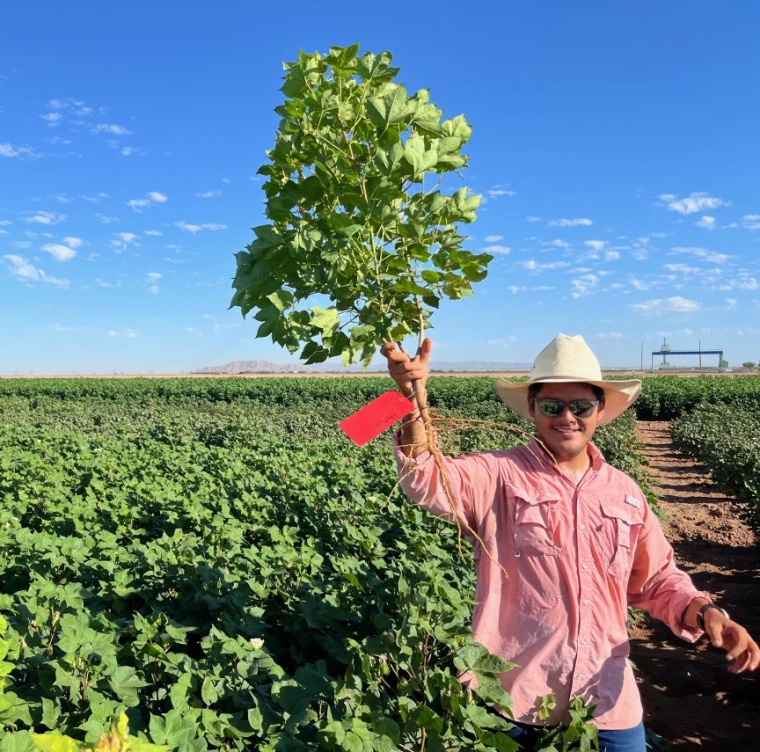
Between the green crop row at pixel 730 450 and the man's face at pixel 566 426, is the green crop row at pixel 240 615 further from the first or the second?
the green crop row at pixel 730 450

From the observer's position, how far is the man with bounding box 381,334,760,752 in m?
2.08

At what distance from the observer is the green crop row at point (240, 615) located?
1853mm

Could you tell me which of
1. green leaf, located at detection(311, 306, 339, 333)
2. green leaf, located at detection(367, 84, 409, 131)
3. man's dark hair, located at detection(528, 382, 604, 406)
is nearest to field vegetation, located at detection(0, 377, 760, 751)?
man's dark hair, located at detection(528, 382, 604, 406)

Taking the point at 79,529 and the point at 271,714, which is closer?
the point at 271,714

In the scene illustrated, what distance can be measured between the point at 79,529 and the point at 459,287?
3.55 m

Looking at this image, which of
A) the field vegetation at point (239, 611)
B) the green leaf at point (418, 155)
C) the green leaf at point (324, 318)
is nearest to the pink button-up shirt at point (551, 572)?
the field vegetation at point (239, 611)

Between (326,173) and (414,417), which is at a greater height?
(326,173)

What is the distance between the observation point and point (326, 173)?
1.89 m

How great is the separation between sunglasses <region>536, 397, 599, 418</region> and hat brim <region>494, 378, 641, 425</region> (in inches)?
2.7

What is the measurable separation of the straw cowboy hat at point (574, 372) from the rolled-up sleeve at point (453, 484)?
13.9 inches

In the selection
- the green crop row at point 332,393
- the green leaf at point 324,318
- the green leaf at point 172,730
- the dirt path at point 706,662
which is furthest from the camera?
the green crop row at point 332,393

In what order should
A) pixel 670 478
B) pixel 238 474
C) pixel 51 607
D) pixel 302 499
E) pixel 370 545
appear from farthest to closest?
pixel 670 478 → pixel 238 474 → pixel 302 499 → pixel 370 545 → pixel 51 607

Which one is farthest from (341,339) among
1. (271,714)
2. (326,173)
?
(271,714)

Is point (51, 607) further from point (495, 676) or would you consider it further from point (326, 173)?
point (326, 173)
